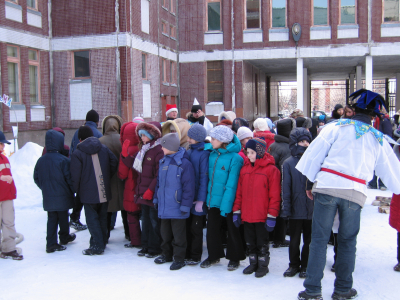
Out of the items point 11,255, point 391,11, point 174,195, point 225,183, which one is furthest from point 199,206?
point 391,11

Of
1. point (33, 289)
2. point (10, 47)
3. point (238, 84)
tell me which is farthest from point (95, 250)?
point (238, 84)

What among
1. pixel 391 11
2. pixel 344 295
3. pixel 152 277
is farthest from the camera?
pixel 391 11

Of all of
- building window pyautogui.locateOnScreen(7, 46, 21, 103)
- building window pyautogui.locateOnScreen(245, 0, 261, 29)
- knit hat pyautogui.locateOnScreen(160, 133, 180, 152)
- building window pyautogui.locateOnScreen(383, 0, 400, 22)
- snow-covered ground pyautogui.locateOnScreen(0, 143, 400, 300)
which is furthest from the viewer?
building window pyautogui.locateOnScreen(245, 0, 261, 29)

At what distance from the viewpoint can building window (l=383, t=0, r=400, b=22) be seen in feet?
58.9

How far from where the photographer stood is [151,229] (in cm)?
543

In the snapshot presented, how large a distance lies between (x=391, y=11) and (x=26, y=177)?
1714 cm

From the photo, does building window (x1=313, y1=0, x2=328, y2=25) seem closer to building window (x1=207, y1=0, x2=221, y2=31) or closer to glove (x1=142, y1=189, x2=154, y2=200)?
building window (x1=207, y1=0, x2=221, y2=31)

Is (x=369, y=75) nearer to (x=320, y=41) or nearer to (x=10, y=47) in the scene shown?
(x=320, y=41)

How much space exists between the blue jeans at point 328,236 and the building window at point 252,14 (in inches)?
635

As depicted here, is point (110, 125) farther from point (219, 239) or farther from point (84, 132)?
point (219, 239)

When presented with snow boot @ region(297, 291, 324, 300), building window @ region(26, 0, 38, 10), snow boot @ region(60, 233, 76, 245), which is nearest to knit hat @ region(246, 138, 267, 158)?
snow boot @ region(297, 291, 324, 300)

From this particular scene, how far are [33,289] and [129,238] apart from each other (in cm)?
199

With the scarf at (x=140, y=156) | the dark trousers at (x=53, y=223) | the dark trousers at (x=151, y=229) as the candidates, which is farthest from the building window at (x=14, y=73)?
the dark trousers at (x=151, y=229)

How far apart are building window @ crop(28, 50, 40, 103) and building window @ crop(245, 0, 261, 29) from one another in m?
9.59
